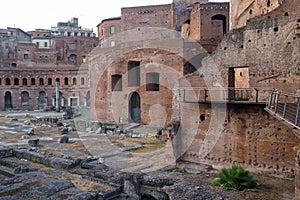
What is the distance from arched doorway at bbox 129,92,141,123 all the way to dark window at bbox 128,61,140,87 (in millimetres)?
852

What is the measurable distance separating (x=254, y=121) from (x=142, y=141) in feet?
30.3

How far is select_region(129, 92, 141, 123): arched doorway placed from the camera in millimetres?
24656

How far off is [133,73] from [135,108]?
2820 millimetres

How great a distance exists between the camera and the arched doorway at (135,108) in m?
24.7

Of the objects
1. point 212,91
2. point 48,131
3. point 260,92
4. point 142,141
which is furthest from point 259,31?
point 48,131

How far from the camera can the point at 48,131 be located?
24250mm

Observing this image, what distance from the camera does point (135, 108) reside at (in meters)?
24.8

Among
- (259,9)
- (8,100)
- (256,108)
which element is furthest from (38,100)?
(256,108)

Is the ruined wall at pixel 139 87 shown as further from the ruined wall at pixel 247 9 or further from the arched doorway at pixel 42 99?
the arched doorway at pixel 42 99

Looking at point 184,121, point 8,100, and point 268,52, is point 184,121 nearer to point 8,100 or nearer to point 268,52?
point 268,52

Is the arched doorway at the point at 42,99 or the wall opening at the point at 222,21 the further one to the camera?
the arched doorway at the point at 42,99

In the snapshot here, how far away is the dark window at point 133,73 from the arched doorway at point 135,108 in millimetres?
852

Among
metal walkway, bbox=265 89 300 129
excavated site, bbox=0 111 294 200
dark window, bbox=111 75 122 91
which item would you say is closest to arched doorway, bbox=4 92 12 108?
dark window, bbox=111 75 122 91

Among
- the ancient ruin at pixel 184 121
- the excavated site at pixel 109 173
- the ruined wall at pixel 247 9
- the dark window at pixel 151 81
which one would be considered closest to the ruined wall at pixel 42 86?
the ancient ruin at pixel 184 121
